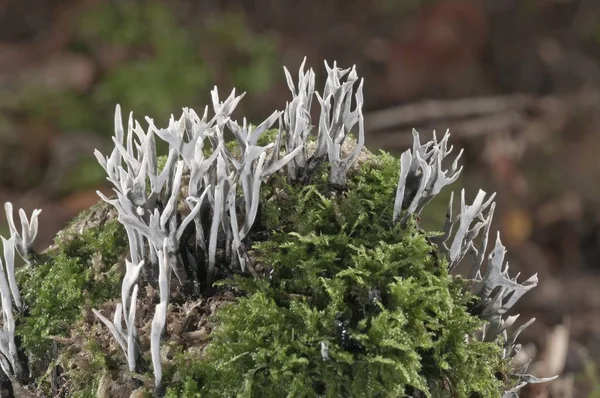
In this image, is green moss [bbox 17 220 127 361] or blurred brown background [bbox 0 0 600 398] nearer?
green moss [bbox 17 220 127 361]

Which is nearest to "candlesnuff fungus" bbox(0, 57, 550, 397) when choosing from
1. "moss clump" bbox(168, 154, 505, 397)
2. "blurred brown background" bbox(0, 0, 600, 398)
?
"moss clump" bbox(168, 154, 505, 397)

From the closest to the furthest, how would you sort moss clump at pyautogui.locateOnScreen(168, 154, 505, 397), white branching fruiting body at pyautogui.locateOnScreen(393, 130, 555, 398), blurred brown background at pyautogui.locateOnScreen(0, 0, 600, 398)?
1. moss clump at pyautogui.locateOnScreen(168, 154, 505, 397)
2. white branching fruiting body at pyautogui.locateOnScreen(393, 130, 555, 398)
3. blurred brown background at pyautogui.locateOnScreen(0, 0, 600, 398)

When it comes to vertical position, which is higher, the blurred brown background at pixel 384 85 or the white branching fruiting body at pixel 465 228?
the blurred brown background at pixel 384 85

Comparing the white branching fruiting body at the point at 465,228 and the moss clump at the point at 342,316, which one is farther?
the white branching fruiting body at the point at 465,228

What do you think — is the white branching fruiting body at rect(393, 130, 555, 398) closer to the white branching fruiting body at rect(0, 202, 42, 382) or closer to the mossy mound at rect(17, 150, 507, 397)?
the mossy mound at rect(17, 150, 507, 397)

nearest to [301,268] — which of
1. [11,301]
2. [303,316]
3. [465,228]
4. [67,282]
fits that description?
[303,316]

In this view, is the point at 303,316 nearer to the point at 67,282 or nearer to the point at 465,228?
the point at 465,228

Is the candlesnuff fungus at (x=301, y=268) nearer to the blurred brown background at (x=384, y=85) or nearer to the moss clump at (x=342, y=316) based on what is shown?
the moss clump at (x=342, y=316)

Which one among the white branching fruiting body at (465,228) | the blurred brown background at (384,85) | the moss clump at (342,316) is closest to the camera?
the moss clump at (342,316)

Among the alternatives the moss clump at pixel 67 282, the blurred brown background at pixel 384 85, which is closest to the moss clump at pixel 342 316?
the moss clump at pixel 67 282
